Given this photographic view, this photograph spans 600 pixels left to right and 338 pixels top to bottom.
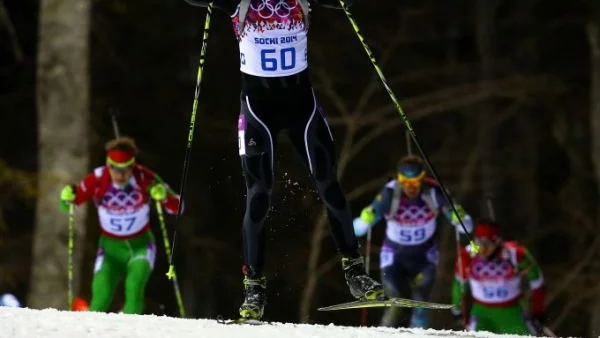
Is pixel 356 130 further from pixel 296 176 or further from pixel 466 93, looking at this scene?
pixel 296 176

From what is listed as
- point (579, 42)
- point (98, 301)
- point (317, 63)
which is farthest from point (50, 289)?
point (579, 42)

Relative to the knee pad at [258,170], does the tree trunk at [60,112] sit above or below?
above

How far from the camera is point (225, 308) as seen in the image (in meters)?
21.5

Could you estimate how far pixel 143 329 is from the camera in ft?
24.1

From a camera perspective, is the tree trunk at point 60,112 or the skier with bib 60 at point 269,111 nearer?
the skier with bib 60 at point 269,111

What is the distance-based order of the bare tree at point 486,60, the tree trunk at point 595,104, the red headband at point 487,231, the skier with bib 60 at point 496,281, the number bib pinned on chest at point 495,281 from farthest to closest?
the bare tree at point 486,60 → the tree trunk at point 595,104 → the number bib pinned on chest at point 495,281 → the skier with bib 60 at point 496,281 → the red headband at point 487,231

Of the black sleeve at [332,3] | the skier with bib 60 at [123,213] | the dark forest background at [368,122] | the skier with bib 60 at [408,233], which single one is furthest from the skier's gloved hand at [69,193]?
the dark forest background at [368,122]

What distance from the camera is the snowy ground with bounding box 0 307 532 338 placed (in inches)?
281

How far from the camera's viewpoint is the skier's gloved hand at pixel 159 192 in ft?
36.9

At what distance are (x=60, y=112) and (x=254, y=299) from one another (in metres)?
7.30

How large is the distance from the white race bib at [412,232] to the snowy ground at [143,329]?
373 cm

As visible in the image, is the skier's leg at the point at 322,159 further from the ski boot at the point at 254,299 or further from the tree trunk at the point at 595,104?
the tree trunk at the point at 595,104

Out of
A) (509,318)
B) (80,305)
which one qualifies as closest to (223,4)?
(80,305)

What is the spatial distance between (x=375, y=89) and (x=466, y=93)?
126 centimetres
